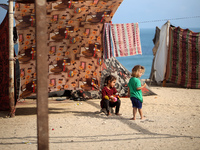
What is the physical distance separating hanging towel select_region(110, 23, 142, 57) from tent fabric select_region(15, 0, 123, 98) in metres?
0.29

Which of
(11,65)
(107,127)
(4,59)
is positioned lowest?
(107,127)

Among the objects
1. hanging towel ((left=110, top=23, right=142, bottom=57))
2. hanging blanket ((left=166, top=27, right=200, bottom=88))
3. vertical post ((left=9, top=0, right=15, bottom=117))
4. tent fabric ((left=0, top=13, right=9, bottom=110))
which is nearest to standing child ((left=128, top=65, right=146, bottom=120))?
hanging towel ((left=110, top=23, right=142, bottom=57))

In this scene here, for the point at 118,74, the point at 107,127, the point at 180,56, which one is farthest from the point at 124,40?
the point at 180,56

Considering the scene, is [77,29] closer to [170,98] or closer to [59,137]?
[59,137]

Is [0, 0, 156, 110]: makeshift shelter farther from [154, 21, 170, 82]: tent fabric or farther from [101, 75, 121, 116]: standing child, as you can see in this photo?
[154, 21, 170, 82]: tent fabric

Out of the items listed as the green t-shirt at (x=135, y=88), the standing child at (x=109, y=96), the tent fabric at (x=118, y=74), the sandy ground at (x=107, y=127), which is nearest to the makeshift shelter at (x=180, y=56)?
the tent fabric at (x=118, y=74)

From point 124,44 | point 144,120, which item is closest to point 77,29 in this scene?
point 124,44

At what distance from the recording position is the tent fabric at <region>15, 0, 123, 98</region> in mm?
6758

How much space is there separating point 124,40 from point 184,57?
13.6 feet

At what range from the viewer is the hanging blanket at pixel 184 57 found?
1048 centimetres

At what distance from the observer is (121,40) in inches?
278

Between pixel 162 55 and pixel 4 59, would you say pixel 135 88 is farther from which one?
pixel 162 55

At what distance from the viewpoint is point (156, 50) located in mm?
11477

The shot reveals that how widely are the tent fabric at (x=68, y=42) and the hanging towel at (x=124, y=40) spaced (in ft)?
0.95
